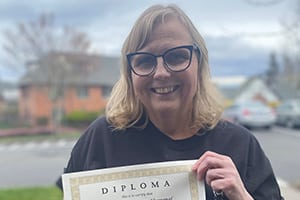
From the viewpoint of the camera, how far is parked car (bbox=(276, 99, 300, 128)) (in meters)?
20.1

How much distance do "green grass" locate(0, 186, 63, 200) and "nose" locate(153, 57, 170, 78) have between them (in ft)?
17.3

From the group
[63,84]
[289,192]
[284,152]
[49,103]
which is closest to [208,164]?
[289,192]

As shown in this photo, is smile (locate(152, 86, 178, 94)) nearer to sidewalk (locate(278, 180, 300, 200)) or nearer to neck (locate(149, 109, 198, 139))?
neck (locate(149, 109, 198, 139))

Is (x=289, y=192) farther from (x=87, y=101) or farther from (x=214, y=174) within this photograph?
(x=87, y=101)

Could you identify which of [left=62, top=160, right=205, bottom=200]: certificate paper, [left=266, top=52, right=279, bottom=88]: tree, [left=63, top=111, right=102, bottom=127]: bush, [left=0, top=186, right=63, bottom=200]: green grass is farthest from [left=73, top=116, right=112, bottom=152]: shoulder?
[left=266, top=52, right=279, bottom=88]: tree

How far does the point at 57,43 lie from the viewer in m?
24.8

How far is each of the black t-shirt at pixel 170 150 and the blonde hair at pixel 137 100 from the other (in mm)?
38

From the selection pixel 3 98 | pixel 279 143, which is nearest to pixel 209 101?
pixel 279 143

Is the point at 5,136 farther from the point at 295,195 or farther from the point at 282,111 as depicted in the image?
the point at 295,195

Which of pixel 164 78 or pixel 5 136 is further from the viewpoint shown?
pixel 5 136

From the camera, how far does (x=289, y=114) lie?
→ 2064 cm

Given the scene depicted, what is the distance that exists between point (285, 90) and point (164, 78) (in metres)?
47.8

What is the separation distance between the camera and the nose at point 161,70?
1424mm

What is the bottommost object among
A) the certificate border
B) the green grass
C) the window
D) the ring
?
the window
